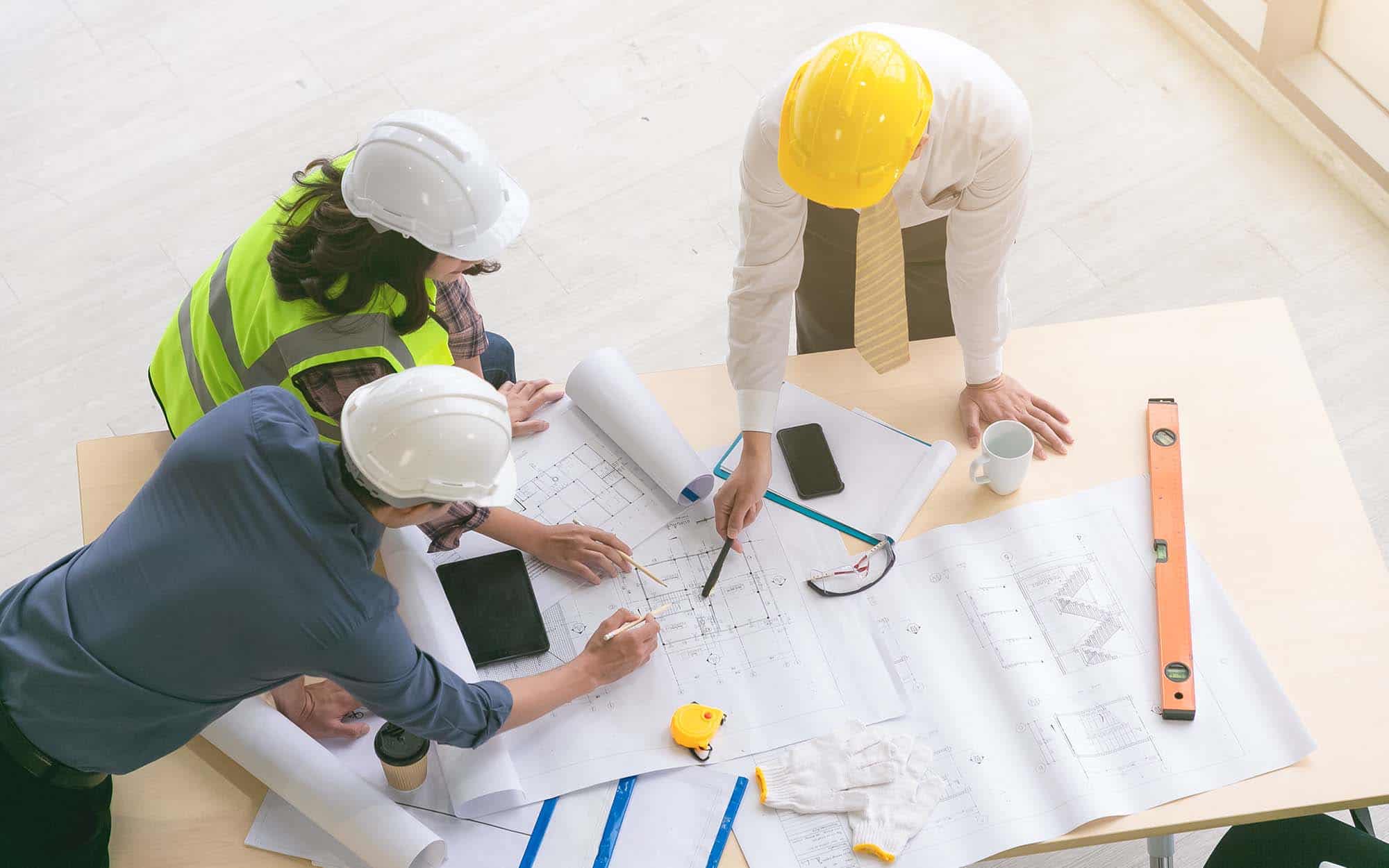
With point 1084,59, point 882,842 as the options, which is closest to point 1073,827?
point 882,842

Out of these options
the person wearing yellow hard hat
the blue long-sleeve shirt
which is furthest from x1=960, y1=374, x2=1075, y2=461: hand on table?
the blue long-sleeve shirt

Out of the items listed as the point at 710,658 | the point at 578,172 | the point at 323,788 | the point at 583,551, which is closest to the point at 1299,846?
the point at 710,658

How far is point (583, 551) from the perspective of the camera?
1795 mm

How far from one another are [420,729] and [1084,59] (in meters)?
2.94

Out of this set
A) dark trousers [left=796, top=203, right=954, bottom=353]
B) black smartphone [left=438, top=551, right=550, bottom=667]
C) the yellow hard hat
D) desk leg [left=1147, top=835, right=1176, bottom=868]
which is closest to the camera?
the yellow hard hat

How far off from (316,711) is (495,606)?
28cm

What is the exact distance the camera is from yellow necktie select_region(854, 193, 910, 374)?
1.81 metres

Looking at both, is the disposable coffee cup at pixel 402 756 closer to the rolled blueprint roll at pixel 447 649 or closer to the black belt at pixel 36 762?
the rolled blueprint roll at pixel 447 649

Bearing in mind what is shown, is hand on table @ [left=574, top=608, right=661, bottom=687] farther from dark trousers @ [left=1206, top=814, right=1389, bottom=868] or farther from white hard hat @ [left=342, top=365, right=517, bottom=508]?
dark trousers @ [left=1206, top=814, right=1389, bottom=868]

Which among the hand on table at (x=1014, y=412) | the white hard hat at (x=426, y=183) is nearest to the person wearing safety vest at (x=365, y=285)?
the white hard hat at (x=426, y=183)

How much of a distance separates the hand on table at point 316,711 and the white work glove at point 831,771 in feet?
1.82

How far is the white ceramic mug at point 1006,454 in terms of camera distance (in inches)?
70.6

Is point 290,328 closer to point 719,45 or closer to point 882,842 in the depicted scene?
point 882,842

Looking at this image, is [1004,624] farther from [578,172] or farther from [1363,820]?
[578,172]
